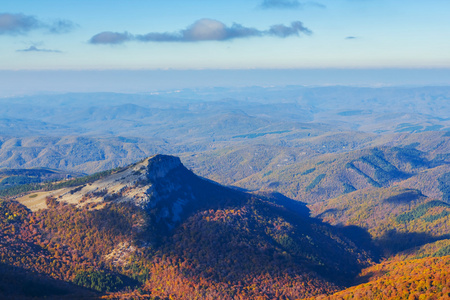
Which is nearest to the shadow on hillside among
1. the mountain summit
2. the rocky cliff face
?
the mountain summit

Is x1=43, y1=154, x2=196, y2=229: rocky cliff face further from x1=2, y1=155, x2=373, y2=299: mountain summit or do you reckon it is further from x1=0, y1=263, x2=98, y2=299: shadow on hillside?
x1=0, y1=263, x2=98, y2=299: shadow on hillside

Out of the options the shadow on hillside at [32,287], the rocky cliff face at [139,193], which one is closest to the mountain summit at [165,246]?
the rocky cliff face at [139,193]

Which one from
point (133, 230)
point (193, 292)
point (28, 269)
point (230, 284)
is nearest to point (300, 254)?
point (230, 284)

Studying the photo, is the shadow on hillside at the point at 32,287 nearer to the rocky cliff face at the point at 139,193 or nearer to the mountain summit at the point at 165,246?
the mountain summit at the point at 165,246

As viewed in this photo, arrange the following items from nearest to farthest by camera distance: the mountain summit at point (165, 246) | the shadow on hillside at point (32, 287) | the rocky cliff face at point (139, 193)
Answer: the shadow on hillside at point (32, 287) → the mountain summit at point (165, 246) → the rocky cliff face at point (139, 193)

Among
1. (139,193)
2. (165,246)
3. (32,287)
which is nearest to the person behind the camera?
(32,287)

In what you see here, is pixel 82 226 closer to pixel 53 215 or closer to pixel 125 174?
pixel 53 215

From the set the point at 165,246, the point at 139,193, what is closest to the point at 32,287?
the point at 165,246

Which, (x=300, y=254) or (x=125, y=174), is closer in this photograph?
(x=300, y=254)

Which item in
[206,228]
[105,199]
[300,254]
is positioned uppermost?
[105,199]

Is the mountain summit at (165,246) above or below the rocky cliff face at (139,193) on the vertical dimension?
below

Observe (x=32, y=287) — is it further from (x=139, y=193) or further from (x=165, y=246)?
(x=139, y=193)
